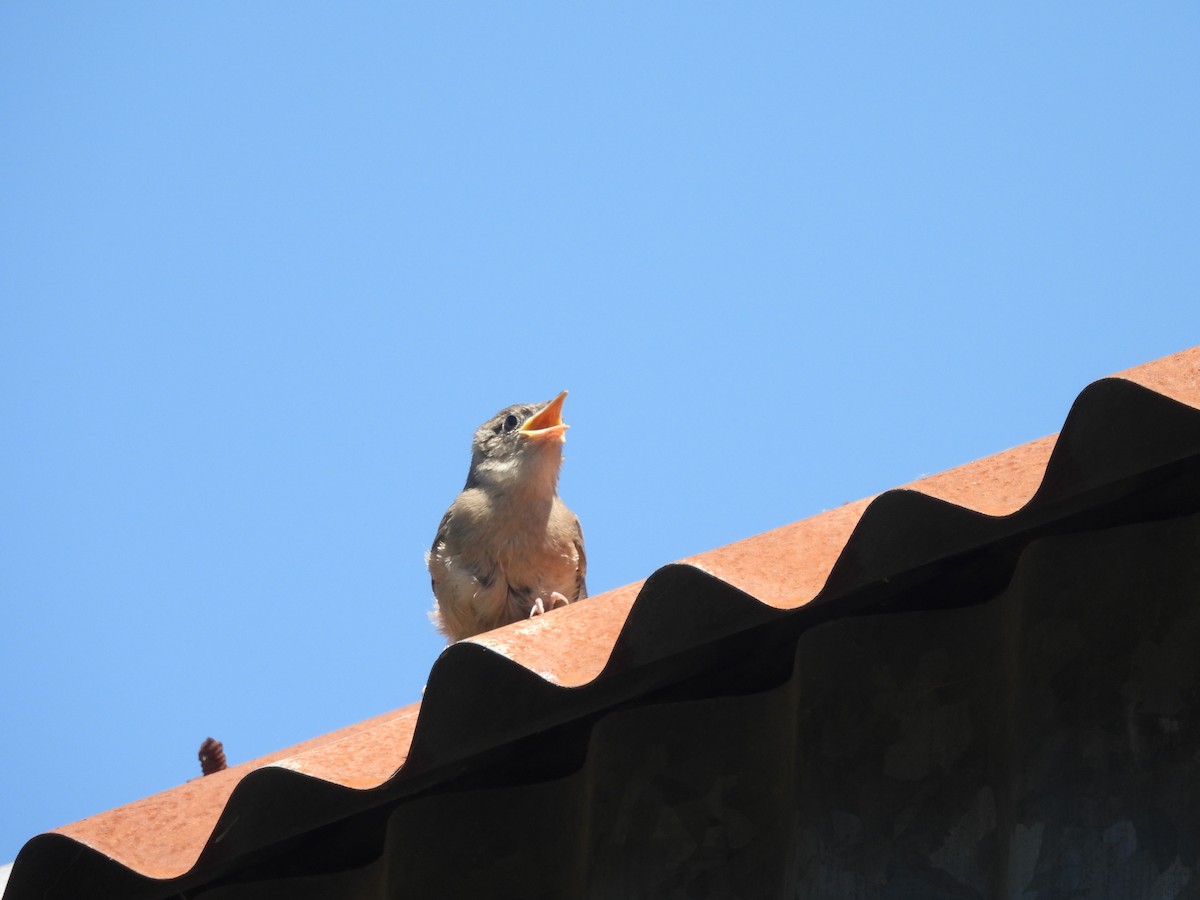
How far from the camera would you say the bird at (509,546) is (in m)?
7.02

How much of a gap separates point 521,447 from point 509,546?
0.61m

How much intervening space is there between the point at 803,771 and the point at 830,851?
174 millimetres

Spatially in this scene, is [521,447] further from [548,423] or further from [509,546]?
[509,546]

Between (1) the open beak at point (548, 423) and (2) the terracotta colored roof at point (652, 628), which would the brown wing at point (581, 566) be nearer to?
(1) the open beak at point (548, 423)

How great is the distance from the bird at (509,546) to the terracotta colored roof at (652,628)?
3.41 metres

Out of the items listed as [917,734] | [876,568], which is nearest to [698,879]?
[917,734]

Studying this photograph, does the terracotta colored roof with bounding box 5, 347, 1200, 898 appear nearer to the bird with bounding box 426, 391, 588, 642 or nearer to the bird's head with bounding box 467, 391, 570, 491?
the bird with bounding box 426, 391, 588, 642

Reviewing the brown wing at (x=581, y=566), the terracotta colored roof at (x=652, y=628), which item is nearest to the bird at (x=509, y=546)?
the brown wing at (x=581, y=566)

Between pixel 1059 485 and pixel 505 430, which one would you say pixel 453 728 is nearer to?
pixel 1059 485

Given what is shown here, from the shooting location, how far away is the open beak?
24.3 feet

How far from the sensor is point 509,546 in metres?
7.09

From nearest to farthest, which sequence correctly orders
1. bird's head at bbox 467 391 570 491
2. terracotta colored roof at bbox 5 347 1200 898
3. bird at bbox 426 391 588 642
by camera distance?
terracotta colored roof at bbox 5 347 1200 898
bird at bbox 426 391 588 642
bird's head at bbox 467 391 570 491

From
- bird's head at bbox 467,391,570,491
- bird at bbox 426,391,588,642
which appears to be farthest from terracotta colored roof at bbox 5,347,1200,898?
bird's head at bbox 467,391,570,491

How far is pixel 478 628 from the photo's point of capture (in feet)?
22.9
